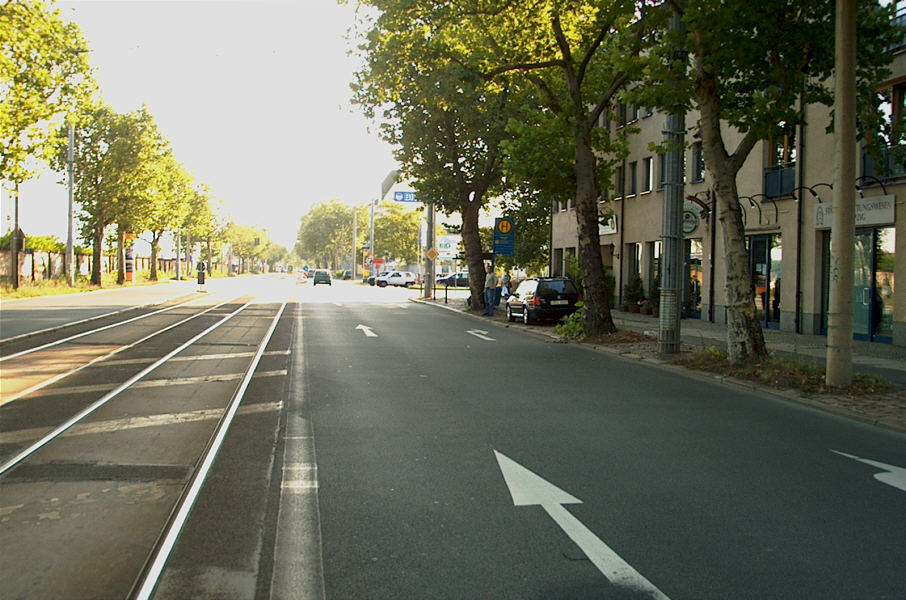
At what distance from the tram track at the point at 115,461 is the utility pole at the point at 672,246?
7074 millimetres

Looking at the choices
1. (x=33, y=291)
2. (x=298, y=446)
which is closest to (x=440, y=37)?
(x=298, y=446)

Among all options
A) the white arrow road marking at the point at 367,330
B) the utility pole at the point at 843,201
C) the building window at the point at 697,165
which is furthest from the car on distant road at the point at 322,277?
the utility pole at the point at 843,201

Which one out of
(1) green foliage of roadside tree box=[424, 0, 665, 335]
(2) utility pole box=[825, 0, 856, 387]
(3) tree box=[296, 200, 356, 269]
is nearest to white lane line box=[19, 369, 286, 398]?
(2) utility pole box=[825, 0, 856, 387]

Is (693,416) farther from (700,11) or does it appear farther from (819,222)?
(819,222)

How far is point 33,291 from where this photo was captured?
1390 inches

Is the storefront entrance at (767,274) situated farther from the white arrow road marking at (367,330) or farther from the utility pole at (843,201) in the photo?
the utility pole at (843,201)

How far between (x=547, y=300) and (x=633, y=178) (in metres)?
10.7

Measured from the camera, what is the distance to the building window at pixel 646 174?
3130 cm

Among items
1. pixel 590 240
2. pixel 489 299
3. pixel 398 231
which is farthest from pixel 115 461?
pixel 398 231

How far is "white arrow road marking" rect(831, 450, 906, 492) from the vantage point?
5.92 metres

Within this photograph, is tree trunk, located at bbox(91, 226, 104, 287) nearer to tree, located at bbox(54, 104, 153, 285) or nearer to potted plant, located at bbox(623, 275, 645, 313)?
tree, located at bbox(54, 104, 153, 285)

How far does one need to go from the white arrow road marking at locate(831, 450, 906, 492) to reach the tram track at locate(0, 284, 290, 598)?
5.05 meters

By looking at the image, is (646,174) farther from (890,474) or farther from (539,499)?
(539,499)

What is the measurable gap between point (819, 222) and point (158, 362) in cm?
1605
